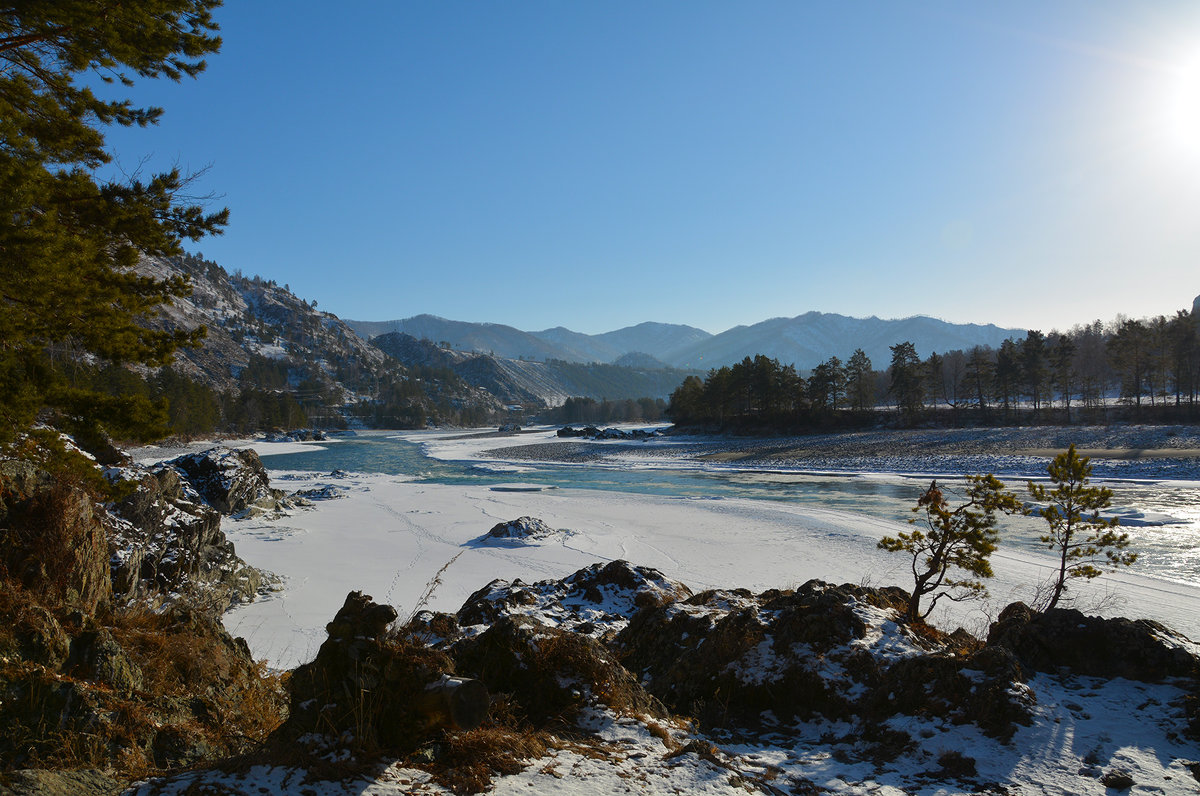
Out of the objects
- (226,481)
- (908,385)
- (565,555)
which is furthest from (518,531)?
(908,385)

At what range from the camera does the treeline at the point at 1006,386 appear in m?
65.3

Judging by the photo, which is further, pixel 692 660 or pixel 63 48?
pixel 63 48

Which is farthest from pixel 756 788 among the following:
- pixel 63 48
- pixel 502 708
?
pixel 63 48

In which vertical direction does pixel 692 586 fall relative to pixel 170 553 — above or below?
below

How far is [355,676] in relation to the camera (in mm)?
3568

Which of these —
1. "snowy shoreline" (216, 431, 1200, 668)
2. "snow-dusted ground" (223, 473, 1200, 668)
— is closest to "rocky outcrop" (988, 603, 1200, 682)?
"snowy shoreline" (216, 431, 1200, 668)

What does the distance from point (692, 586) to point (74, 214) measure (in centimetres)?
1290

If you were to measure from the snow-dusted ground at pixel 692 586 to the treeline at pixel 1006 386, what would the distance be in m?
60.8

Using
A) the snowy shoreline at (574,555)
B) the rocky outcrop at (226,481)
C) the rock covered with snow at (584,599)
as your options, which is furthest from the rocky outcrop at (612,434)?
the rock covered with snow at (584,599)

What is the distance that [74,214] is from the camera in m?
6.55

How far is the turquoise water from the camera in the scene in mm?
17812

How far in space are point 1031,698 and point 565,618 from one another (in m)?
5.50

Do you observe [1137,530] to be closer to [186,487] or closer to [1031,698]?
[1031,698]

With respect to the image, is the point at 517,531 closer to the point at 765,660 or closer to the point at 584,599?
the point at 584,599
